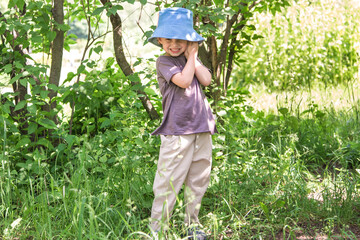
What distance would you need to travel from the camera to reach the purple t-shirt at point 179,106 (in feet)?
8.19

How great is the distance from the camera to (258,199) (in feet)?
9.96

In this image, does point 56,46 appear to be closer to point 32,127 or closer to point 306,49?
point 32,127

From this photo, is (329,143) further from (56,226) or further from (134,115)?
(56,226)

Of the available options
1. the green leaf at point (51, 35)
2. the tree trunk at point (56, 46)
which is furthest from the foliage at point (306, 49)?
the green leaf at point (51, 35)

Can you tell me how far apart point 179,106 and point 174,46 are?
316 mm

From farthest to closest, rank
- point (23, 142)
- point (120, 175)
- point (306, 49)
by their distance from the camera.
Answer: point (306, 49) < point (23, 142) < point (120, 175)

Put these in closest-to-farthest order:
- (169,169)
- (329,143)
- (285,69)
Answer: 1. (169,169)
2. (329,143)
3. (285,69)

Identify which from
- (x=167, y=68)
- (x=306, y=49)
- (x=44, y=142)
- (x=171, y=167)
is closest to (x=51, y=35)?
(x=44, y=142)

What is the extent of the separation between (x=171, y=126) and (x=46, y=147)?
53.6 inches

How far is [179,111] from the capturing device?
2.50 m

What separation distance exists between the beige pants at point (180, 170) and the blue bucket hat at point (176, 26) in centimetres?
51

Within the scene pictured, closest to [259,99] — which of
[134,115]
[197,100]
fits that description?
[134,115]

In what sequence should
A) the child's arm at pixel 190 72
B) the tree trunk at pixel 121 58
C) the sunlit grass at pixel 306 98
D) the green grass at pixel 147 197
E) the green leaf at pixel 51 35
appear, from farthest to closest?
1. the sunlit grass at pixel 306 98
2. the tree trunk at pixel 121 58
3. the green leaf at pixel 51 35
4. the green grass at pixel 147 197
5. the child's arm at pixel 190 72

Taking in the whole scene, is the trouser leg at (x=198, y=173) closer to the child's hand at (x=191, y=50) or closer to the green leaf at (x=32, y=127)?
the child's hand at (x=191, y=50)
